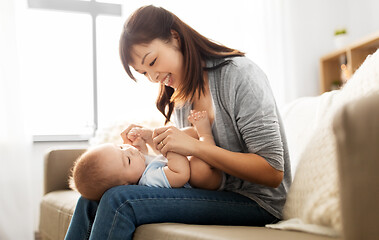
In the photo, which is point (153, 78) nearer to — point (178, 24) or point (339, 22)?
point (178, 24)

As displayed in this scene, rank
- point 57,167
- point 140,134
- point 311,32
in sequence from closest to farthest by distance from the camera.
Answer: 1. point 140,134
2. point 57,167
3. point 311,32

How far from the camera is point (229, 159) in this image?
121cm

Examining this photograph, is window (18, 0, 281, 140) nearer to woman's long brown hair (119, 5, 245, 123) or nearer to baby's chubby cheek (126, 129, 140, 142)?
baby's chubby cheek (126, 129, 140, 142)

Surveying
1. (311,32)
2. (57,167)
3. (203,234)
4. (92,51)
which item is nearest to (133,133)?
(203,234)

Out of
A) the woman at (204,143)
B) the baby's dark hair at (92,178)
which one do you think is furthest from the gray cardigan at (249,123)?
the baby's dark hair at (92,178)

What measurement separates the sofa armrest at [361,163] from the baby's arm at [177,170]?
2.49ft

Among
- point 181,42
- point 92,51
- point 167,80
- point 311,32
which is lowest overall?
point 167,80

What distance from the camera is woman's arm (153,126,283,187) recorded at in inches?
47.5

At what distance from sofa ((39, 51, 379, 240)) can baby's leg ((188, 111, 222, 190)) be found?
0.21 metres

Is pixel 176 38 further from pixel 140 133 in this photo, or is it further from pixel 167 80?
pixel 140 133

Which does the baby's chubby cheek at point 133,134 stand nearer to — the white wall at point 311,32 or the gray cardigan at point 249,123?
the gray cardigan at point 249,123

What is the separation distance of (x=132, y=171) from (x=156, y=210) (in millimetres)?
197

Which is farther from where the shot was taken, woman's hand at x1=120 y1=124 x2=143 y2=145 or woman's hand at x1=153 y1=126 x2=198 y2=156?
woman's hand at x1=120 y1=124 x2=143 y2=145

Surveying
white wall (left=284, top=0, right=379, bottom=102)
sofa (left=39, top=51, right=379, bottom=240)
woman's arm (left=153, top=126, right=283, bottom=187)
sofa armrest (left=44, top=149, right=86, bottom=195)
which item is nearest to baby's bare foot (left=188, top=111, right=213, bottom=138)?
woman's arm (left=153, top=126, right=283, bottom=187)
